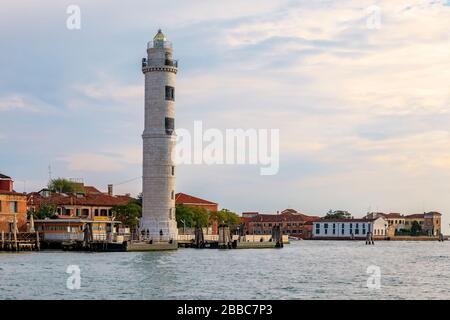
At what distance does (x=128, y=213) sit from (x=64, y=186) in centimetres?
2124

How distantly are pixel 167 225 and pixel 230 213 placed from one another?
37.4 m

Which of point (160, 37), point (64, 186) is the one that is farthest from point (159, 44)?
point (64, 186)

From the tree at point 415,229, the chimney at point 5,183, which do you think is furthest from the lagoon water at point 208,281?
the tree at point 415,229

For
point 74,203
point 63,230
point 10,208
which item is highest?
point 74,203

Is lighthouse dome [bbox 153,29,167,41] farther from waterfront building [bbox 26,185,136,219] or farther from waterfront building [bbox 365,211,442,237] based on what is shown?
waterfront building [bbox 365,211,442,237]

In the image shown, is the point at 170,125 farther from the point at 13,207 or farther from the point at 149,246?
the point at 13,207

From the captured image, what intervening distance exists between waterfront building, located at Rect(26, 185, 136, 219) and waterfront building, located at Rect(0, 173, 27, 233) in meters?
7.46

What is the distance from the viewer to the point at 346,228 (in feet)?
565

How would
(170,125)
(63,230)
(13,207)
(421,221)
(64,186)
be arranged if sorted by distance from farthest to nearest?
1. (421,221)
2. (64,186)
3. (170,125)
4. (63,230)
5. (13,207)

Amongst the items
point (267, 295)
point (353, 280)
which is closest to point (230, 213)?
point (353, 280)

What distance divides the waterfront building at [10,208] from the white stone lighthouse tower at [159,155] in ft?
34.6

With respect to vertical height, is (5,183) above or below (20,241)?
above

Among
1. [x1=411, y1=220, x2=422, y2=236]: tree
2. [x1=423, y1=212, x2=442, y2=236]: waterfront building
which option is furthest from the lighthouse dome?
[x1=423, y1=212, x2=442, y2=236]: waterfront building
